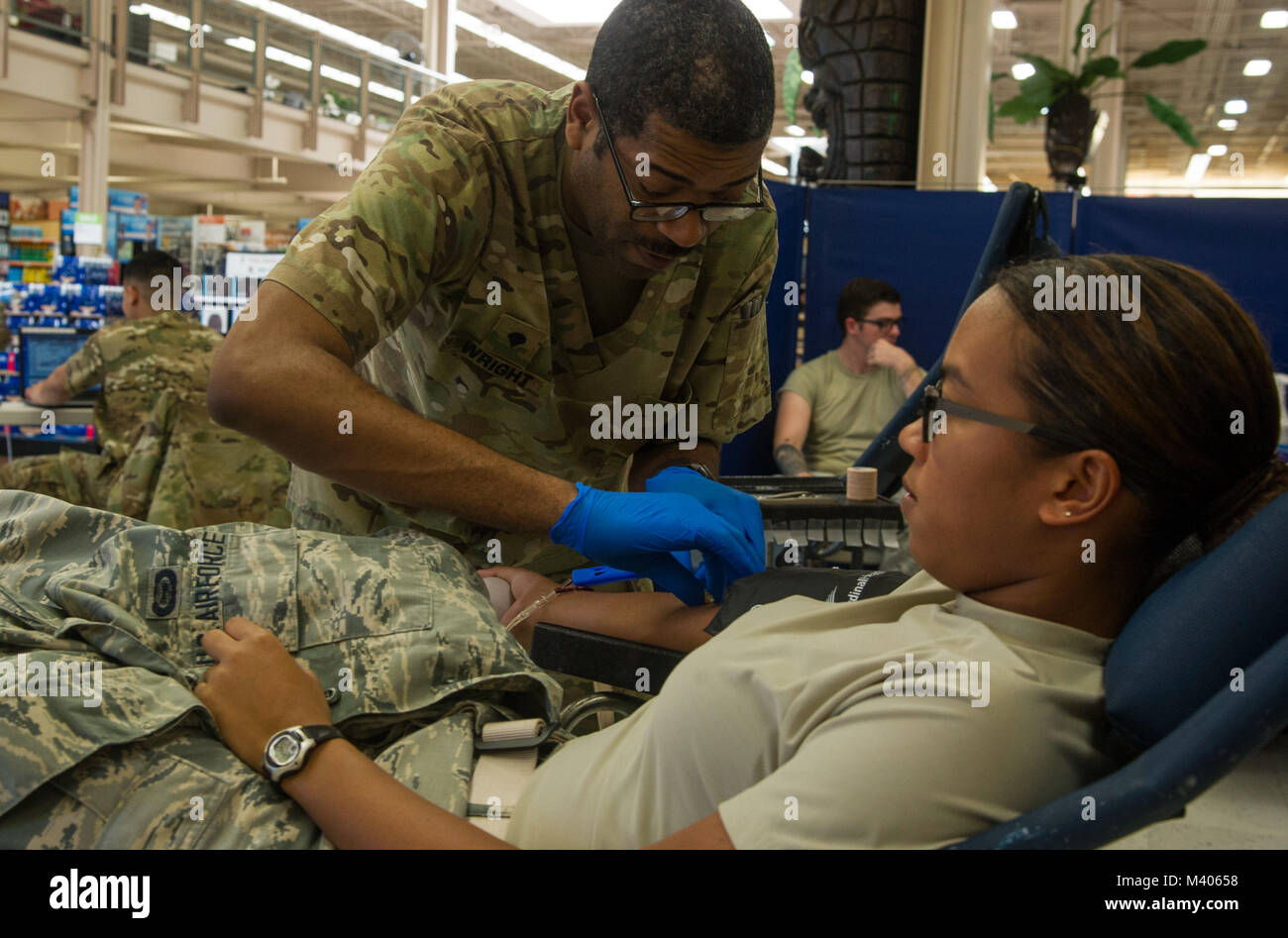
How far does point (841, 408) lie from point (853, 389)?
0.29ft

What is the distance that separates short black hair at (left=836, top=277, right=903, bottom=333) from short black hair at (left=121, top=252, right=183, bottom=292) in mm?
2858

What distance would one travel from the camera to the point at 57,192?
44.4ft

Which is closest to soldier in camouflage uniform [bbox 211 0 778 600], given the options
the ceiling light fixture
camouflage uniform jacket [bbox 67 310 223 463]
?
camouflage uniform jacket [bbox 67 310 223 463]

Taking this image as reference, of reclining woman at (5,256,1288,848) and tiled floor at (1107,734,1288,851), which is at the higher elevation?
reclining woman at (5,256,1288,848)

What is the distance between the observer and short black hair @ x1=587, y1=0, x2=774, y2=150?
132 centimetres

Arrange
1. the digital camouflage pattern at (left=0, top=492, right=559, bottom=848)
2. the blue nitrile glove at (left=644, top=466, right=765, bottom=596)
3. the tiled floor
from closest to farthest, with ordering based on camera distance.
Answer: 1. the digital camouflage pattern at (left=0, top=492, right=559, bottom=848)
2. the tiled floor
3. the blue nitrile glove at (left=644, top=466, right=765, bottom=596)

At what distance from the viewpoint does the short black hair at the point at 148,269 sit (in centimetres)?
482

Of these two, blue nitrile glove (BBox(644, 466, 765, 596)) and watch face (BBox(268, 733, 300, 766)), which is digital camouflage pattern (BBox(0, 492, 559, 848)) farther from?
blue nitrile glove (BBox(644, 466, 765, 596))

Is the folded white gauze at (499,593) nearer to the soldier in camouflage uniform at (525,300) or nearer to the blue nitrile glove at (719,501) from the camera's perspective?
the soldier in camouflage uniform at (525,300)

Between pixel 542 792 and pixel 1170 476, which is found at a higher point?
pixel 1170 476

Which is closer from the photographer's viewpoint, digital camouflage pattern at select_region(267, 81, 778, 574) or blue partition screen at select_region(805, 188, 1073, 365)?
digital camouflage pattern at select_region(267, 81, 778, 574)
